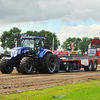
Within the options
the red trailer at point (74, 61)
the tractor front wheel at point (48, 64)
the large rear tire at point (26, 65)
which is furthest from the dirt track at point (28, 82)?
the red trailer at point (74, 61)

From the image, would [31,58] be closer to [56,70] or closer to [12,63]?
[12,63]

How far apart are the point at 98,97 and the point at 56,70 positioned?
12.3 metres

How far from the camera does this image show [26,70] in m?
A: 16.8

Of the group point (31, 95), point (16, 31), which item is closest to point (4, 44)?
point (16, 31)

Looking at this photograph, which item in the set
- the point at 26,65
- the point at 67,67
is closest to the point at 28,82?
the point at 26,65

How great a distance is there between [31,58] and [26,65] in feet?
3.02

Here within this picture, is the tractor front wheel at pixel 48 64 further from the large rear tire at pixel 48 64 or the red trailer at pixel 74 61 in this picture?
the red trailer at pixel 74 61

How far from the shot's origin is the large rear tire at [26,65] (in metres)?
16.6

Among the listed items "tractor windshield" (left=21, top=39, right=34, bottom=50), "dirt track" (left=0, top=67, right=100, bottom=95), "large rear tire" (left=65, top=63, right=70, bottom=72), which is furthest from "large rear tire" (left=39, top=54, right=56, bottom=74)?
"dirt track" (left=0, top=67, right=100, bottom=95)

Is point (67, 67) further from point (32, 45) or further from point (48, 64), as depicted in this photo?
point (32, 45)

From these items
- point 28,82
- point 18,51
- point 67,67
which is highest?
point 18,51

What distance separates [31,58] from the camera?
17500mm

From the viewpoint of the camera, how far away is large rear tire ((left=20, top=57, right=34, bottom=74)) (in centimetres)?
1659

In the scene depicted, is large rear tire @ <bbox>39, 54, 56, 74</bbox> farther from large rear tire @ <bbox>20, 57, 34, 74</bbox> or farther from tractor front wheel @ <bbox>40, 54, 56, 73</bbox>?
large rear tire @ <bbox>20, 57, 34, 74</bbox>
